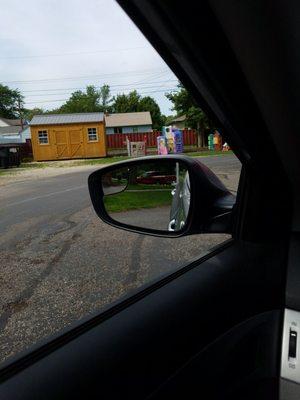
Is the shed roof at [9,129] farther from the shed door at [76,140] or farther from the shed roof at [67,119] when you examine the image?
the shed door at [76,140]

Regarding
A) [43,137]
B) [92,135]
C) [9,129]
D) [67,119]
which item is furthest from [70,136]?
[9,129]

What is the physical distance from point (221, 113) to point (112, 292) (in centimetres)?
265

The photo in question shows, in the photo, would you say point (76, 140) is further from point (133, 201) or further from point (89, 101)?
point (89, 101)

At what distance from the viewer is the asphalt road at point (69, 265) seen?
283cm

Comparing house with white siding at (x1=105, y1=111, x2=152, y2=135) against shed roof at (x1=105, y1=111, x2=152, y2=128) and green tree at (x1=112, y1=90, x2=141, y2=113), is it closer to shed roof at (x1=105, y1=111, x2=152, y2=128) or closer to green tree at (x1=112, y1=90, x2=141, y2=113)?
shed roof at (x1=105, y1=111, x2=152, y2=128)

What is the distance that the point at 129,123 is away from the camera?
205 feet

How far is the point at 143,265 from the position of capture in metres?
4.23

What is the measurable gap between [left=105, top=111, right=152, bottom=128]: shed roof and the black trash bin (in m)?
36.1

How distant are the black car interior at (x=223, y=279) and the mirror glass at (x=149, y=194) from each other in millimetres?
226

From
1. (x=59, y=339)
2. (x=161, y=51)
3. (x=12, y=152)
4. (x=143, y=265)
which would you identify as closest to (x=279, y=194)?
(x=161, y=51)

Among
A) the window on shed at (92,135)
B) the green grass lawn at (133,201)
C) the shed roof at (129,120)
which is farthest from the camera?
the shed roof at (129,120)

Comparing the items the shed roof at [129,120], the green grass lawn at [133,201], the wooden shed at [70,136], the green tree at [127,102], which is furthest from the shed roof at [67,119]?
the green tree at [127,102]

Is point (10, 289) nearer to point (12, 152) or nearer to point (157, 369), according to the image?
point (157, 369)

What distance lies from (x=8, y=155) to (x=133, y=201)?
85.9 feet
